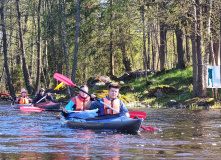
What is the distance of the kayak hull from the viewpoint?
10.9 meters

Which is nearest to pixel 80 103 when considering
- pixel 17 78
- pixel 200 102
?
pixel 200 102

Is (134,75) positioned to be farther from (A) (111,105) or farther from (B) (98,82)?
(A) (111,105)

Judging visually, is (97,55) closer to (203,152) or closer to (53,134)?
(53,134)

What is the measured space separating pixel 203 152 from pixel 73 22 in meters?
27.3

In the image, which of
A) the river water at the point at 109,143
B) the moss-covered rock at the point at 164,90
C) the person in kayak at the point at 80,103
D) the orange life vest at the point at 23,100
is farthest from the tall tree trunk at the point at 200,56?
the person in kayak at the point at 80,103

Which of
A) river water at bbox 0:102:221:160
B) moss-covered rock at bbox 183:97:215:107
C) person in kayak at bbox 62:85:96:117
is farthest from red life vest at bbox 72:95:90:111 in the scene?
moss-covered rock at bbox 183:97:215:107

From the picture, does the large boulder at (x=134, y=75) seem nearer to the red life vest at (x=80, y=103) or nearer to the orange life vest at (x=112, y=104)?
the red life vest at (x=80, y=103)

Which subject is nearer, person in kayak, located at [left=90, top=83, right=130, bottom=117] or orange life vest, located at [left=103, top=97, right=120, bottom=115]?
person in kayak, located at [left=90, top=83, right=130, bottom=117]

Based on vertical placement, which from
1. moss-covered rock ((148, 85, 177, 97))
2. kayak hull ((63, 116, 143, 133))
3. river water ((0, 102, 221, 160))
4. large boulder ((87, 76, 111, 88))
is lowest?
river water ((0, 102, 221, 160))

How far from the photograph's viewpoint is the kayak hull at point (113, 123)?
35.9 ft

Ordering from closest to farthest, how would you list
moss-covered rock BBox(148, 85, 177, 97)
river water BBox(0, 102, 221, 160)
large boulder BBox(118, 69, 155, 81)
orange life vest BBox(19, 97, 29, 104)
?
river water BBox(0, 102, 221, 160), orange life vest BBox(19, 97, 29, 104), moss-covered rock BBox(148, 85, 177, 97), large boulder BBox(118, 69, 155, 81)

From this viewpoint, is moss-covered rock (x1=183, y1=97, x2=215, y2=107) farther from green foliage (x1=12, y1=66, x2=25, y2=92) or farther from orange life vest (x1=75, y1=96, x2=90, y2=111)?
green foliage (x1=12, y1=66, x2=25, y2=92)

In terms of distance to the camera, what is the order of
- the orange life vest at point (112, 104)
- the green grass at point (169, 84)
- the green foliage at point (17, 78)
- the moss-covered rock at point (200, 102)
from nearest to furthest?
the orange life vest at point (112, 104) < the moss-covered rock at point (200, 102) < the green grass at point (169, 84) < the green foliage at point (17, 78)

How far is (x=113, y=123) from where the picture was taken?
1113cm
